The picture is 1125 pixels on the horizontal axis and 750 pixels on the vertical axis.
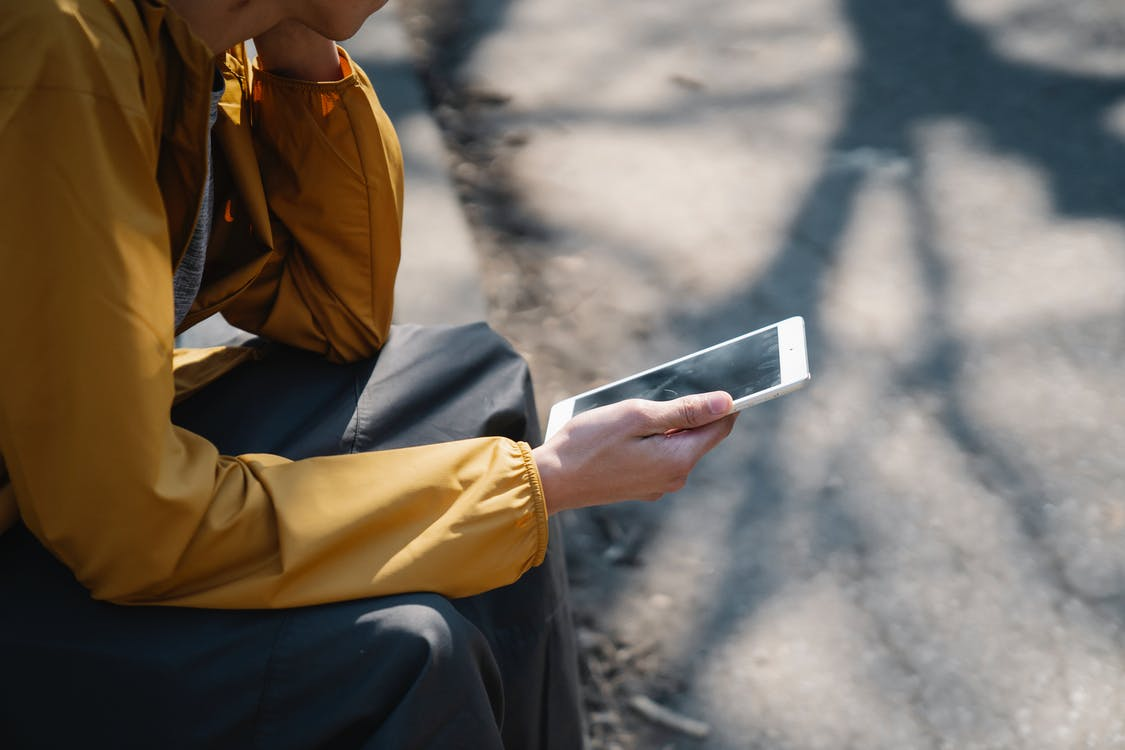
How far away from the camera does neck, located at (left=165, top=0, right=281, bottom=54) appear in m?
1.01

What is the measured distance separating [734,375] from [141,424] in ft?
2.00

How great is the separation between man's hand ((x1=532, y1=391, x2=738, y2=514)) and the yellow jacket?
55 mm

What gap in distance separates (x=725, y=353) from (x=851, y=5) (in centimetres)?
204

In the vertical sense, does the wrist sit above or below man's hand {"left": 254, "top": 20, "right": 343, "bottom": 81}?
below

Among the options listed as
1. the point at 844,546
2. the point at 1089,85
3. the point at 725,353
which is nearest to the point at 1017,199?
the point at 1089,85

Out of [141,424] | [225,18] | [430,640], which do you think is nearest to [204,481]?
[141,424]

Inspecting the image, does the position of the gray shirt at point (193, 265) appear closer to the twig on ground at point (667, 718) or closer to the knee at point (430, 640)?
the knee at point (430, 640)

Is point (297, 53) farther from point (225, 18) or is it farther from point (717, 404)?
→ point (717, 404)

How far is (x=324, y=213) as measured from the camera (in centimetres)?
126

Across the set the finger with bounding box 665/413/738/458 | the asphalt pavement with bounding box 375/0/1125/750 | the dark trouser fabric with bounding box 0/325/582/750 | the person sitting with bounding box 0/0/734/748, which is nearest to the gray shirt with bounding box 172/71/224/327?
Result: the person sitting with bounding box 0/0/734/748

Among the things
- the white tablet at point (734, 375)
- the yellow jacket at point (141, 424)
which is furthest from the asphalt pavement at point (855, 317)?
the yellow jacket at point (141, 424)

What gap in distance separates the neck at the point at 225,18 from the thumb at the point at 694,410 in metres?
0.52

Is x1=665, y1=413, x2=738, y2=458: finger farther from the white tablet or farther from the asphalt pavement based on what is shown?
the asphalt pavement

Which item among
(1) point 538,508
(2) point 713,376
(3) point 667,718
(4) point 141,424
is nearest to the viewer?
(4) point 141,424
